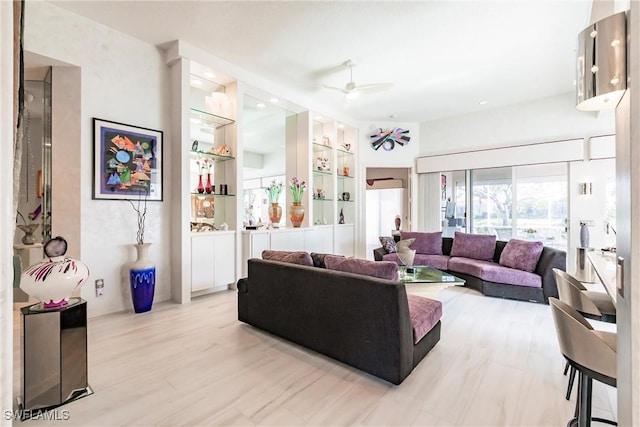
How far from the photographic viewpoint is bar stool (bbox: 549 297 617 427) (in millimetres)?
1226

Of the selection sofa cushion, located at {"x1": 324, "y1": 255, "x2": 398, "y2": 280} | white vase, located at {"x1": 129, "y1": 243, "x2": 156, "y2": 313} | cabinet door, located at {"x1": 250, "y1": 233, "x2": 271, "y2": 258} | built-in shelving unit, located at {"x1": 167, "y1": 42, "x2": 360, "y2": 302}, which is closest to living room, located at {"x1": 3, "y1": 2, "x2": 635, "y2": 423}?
built-in shelving unit, located at {"x1": 167, "y1": 42, "x2": 360, "y2": 302}

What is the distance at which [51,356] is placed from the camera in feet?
5.72

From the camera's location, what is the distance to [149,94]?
370 centimetres

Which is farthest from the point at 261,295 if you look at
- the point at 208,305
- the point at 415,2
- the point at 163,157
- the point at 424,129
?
the point at 424,129

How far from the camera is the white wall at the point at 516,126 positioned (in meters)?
5.00

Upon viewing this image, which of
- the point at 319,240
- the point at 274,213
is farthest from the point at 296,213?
the point at 319,240

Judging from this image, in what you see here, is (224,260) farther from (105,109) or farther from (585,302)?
(585,302)


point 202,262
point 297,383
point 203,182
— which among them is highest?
point 203,182

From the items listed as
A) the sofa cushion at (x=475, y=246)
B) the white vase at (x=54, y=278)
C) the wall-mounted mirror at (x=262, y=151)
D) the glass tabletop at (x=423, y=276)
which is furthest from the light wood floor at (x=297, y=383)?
the wall-mounted mirror at (x=262, y=151)

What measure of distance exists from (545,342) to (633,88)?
9.08ft

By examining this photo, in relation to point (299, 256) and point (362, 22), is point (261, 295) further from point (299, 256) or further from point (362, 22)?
point (362, 22)

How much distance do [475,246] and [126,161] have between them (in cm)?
526

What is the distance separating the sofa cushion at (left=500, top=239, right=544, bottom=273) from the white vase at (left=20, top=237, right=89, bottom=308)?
485cm
